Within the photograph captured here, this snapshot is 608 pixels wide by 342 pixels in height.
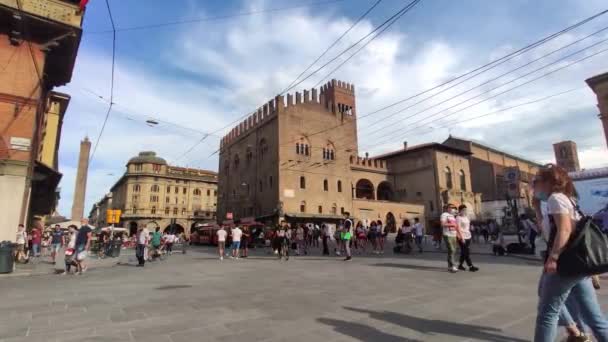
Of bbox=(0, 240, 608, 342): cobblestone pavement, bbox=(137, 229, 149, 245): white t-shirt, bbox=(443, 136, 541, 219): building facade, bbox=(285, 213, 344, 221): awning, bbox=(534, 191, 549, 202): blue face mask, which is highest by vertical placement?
bbox=(443, 136, 541, 219): building facade

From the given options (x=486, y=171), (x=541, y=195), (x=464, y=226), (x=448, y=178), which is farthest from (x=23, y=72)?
(x=486, y=171)

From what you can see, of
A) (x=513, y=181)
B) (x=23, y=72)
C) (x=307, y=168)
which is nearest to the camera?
(x=513, y=181)

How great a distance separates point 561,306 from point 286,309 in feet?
11.4

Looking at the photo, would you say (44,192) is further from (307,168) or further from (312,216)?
(307,168)

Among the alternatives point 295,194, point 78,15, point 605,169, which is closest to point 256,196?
point 295,194

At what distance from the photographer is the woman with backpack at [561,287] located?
9.03ft

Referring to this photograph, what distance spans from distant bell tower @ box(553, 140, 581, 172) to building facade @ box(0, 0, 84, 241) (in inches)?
3382

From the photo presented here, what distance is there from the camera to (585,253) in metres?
2.65

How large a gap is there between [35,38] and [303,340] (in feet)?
60.6

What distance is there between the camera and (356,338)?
3795 millimetres

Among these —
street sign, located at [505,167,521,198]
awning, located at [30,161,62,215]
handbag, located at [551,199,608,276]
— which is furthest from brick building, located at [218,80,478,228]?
handbag, located at [551,199,608,276]

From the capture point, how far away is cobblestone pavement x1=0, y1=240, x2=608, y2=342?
13.1ft

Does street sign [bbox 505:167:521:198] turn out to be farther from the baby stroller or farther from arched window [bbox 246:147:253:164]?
arched window [bbox 246:147:253:164]

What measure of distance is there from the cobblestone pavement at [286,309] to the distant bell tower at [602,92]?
87.2ft
